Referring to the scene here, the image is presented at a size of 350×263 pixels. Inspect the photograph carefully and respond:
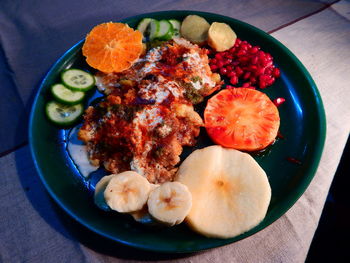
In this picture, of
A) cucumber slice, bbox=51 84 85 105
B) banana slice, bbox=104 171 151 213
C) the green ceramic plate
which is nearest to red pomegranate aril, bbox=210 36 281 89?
the green ceramic plate

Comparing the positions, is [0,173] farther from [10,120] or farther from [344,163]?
[344,163]

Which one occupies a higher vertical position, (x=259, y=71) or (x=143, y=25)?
(x=143, y=25)

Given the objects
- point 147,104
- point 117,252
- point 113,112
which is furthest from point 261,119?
point 117,252

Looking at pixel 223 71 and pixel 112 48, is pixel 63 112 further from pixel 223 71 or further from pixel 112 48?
pixel 223 71

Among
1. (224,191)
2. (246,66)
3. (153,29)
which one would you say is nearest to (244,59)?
(246,66)

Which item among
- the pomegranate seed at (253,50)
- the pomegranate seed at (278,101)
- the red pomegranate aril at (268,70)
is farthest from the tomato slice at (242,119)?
the pomegranate seed at (253,50)

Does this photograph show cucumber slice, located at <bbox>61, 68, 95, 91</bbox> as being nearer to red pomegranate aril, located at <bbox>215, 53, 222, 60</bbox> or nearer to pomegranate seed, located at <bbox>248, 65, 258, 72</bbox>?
red pomegranate aril, located at <bbox>215, 53, 222, 60</bbox>

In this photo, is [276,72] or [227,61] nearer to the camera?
[276,72]
